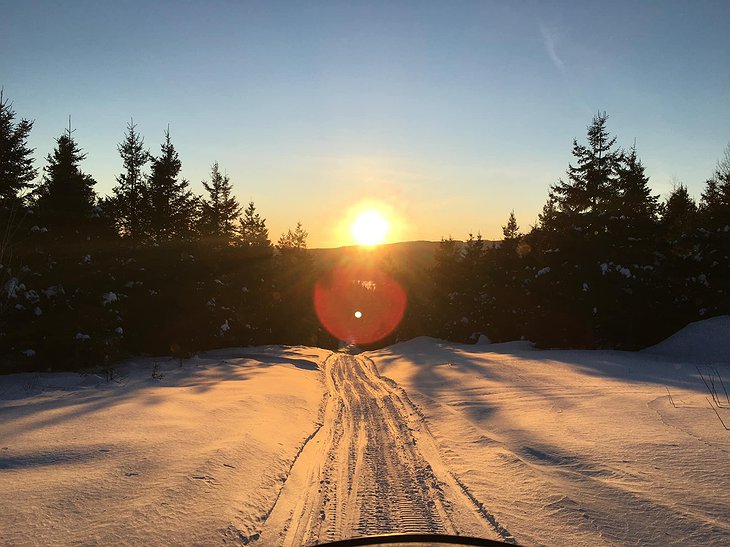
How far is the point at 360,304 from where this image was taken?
94438 mm

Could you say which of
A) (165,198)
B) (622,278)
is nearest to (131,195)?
(165,198)

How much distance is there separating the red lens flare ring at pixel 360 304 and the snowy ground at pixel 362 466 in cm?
3407

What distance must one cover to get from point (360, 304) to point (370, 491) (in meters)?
89.3

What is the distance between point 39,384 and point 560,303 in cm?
2453

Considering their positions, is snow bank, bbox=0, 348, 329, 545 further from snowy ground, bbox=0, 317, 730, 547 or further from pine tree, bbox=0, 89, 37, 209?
pine tree, bbox=0, 89, 37, 209

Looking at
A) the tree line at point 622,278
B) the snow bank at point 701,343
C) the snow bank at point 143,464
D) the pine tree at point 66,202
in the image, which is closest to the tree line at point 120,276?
the pine tree at point 66,202

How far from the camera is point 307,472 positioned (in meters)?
6.04

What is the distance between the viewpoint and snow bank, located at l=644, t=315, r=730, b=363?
18719mm

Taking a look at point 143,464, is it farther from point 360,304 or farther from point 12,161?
point 360,304

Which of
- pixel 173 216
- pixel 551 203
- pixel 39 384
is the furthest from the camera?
pixel 551 203

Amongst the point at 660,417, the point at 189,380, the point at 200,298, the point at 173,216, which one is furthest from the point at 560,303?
the point at 173,216

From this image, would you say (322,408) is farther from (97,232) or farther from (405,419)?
(97,232)

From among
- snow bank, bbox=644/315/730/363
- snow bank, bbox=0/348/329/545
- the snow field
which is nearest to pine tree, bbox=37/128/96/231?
snow bank, bbox=0/348/329/545

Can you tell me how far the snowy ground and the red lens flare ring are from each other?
3407 cm
